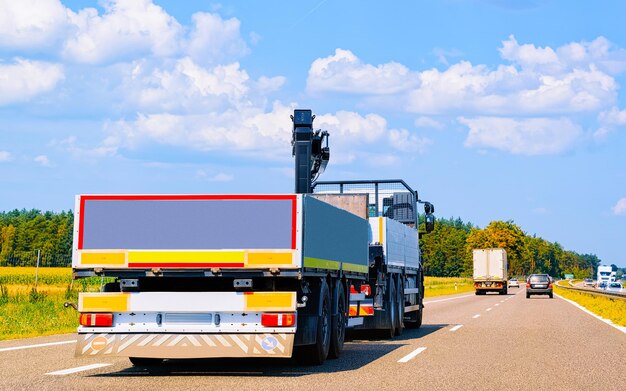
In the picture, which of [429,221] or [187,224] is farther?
[429,221]

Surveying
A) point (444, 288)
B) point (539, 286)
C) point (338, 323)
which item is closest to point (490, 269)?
point (539, 286)

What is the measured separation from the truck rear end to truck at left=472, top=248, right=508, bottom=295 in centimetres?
5077

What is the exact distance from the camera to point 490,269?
61000 millimetres

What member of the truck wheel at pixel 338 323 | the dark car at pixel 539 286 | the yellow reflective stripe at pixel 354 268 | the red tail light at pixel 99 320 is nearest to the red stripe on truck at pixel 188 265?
the red tail light at pixel 99 320

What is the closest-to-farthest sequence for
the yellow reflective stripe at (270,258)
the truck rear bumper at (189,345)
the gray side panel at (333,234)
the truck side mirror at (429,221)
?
the truck rear bumper at (189,345), the yellow reflective stripe at (270,258), the gray side panel at (333,234), the truck side mirror at (429,221)

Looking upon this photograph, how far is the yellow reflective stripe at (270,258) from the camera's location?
1044 cm

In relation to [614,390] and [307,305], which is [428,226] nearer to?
[307,305]

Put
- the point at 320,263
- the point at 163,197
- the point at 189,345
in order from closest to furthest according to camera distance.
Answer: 1. the point at 189,345
2. the point at 163,197
3. the point at 320,263

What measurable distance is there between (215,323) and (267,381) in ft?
3.01

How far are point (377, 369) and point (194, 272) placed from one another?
8.96ft

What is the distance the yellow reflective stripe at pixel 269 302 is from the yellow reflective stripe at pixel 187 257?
0.45 m

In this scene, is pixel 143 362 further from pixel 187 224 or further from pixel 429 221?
pixel 429 221

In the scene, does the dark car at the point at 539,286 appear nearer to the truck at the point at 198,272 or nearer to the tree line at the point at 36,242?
the truck at the point at 198,272

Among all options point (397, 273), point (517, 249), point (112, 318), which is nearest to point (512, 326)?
point (397, 273)
